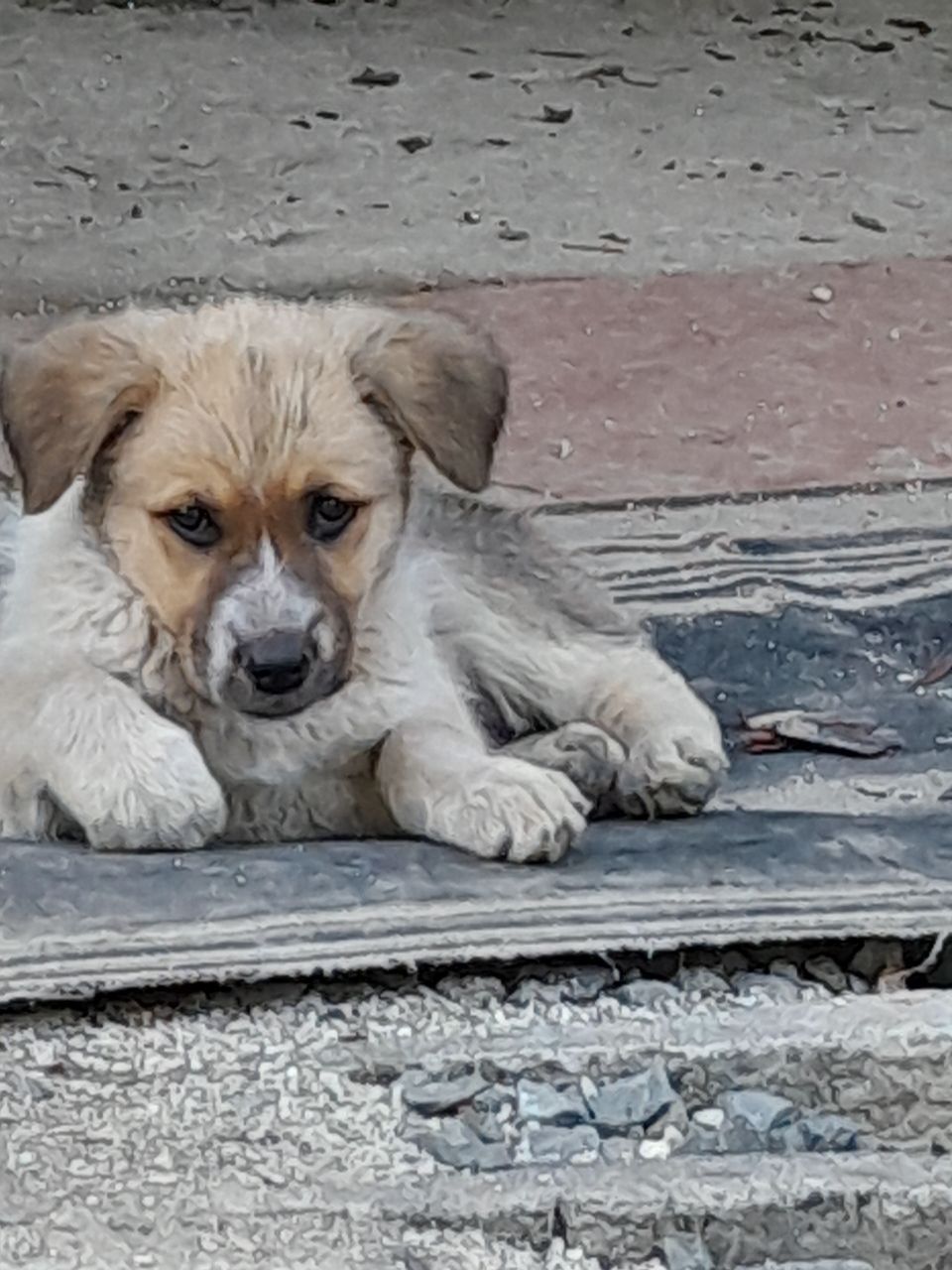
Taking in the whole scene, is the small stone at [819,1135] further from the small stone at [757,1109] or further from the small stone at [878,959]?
the small stone at [878,959]

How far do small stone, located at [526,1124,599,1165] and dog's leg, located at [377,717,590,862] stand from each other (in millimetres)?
225

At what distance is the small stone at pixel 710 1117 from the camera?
5.71 ft

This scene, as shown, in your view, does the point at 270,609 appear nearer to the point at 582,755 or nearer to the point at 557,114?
the point at 582,755

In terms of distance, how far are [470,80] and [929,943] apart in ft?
2.86

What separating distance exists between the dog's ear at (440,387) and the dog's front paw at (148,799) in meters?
0.33

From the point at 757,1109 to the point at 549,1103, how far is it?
0.17 meters

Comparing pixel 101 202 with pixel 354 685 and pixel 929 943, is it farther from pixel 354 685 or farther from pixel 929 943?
pixel 929 943

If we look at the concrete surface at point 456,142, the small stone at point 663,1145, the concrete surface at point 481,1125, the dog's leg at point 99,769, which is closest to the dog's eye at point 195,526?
the dog's leg at point 99,769

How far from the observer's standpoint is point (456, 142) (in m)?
1.99

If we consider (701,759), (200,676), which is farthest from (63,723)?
(701,759)

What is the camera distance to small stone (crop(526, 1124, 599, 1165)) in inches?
67.9

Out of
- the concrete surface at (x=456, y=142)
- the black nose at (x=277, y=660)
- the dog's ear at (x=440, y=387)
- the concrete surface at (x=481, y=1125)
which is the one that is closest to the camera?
the concrete surface at (x=481, y=1125)

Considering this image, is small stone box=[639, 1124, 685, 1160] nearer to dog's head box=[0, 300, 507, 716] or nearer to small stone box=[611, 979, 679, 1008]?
small stone box=[611, 979, 679, 1008]

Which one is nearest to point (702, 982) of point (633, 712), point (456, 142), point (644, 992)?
point (644, 992)
